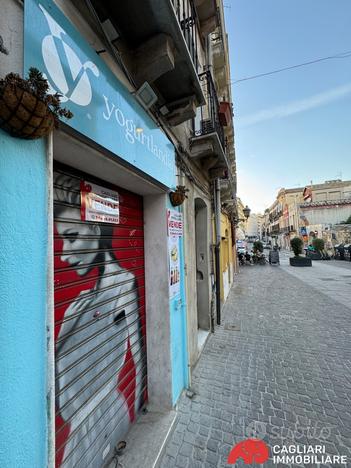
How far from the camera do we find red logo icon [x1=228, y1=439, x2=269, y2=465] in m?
2.21

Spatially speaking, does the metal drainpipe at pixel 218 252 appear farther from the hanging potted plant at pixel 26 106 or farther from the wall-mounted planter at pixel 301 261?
the wall-mounted planter at pixel 301 261

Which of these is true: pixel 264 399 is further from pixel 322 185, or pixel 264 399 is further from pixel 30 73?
pixel 322 185

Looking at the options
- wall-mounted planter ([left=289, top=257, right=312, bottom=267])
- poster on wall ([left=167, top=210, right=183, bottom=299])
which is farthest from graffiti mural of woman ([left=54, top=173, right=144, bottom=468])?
wall-mounted planter ([left=289, top=257, right=312, bottom=267])

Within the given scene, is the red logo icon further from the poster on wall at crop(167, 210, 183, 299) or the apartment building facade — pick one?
the poster on wall at crop(167, 210, 183, 299)

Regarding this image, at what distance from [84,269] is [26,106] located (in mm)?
1322

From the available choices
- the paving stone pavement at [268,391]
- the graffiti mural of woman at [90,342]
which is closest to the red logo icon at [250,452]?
the paving stone pavement at [268,391]

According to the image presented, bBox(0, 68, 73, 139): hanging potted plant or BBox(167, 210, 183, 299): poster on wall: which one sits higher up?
BBox(0, 68, 73, 139): hanging potted plant

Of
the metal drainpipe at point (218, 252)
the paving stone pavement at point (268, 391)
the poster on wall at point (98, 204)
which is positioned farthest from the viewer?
the metal drainpipe at point (218, 252)

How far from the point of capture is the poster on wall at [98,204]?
1.97m

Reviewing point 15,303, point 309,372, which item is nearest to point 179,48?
point 15,303

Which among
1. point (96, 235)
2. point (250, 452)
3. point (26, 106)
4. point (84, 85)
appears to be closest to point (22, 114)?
point (26, 106)

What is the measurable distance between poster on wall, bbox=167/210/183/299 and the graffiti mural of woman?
66 cm

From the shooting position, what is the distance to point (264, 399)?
3035 mm

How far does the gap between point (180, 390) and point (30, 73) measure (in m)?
3.72
